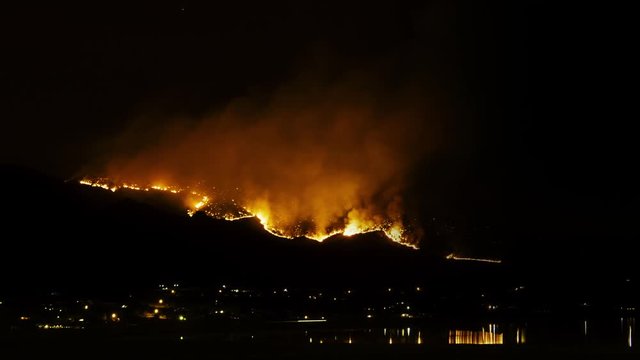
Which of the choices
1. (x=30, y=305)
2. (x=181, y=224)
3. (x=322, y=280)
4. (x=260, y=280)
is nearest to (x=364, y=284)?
(x=322, y=280)

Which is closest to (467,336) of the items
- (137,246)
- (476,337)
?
(476,337)

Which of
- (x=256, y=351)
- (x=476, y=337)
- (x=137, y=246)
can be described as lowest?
(x=256, y=351)

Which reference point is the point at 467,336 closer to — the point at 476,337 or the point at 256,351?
the point at 476,337

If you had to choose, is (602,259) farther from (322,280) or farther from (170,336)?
(170,336)

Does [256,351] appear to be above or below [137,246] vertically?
below

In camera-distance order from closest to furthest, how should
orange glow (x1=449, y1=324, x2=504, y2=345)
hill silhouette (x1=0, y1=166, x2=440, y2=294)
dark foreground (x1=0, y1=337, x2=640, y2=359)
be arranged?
dark foreground (x1=0, y1=337, x2=640, y2=359) < orange glow (x1=449, y1=324, x2=504, y2=345) < hill silhouette (x1=0, y1=166, x2=440, y2=294)

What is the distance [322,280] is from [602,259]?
5315cm

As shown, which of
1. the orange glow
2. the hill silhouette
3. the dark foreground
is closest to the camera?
the dark foreground

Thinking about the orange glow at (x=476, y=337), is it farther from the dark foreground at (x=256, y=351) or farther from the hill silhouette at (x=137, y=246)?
the hill silhouette at (x=137, y=246)

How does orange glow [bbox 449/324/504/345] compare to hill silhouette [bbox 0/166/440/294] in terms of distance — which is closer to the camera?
orange glow [bbox 449/324/504/345]

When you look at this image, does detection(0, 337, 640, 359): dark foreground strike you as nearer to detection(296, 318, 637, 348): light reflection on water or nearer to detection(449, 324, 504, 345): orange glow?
detection(449, 324, 504, 345): orange glow

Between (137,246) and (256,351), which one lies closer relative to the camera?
(256,351)

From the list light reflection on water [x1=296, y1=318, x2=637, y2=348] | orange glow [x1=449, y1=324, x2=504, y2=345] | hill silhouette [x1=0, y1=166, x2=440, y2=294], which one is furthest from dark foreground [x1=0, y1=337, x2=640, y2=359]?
hill silhouette [x1=0, y1=166, x2=440, y2=294]

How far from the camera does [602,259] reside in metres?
122
